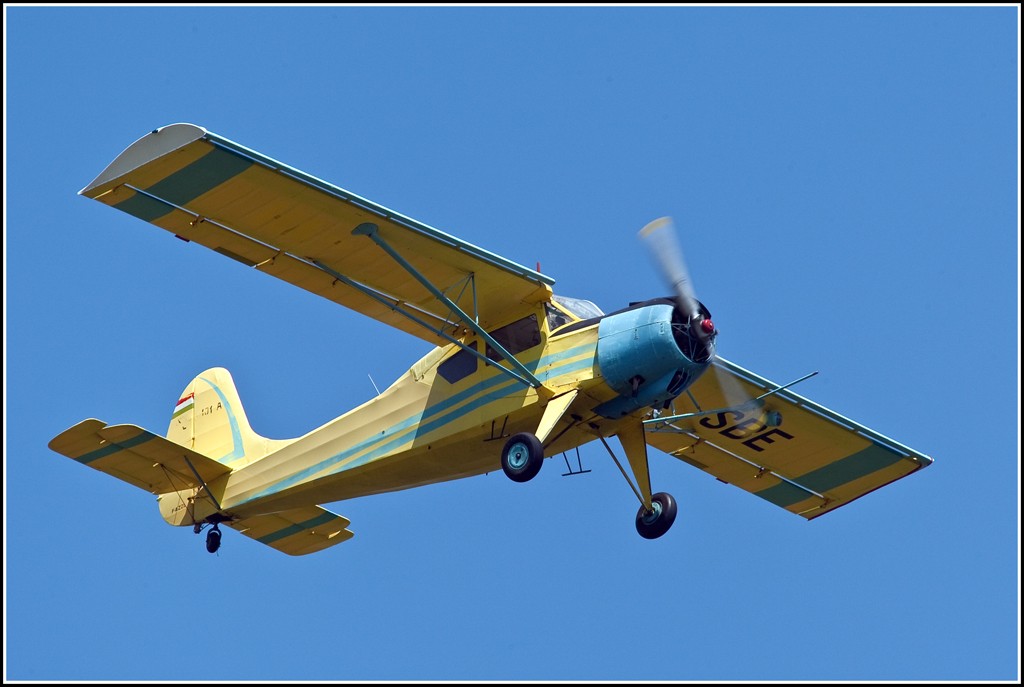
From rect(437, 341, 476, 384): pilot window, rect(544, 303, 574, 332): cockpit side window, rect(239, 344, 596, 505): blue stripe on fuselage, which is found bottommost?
rect(239, 344, 596, 505): blue stripe on fuselage

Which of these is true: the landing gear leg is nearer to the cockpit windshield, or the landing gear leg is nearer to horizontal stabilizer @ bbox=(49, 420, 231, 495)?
the cockpit windshield

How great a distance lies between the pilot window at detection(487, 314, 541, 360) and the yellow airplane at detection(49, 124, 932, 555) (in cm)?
2

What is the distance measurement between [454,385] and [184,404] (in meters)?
6.62

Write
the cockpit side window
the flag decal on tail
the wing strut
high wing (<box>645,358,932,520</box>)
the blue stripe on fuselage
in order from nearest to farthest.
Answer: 1. the blue stripe on fuselage
2. the wing strut
3. the cockpit side window
4. high wing (<box>645,358,932,520</box>)
5. the flag decal on tail

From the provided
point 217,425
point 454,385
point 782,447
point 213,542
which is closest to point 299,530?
point 213,542

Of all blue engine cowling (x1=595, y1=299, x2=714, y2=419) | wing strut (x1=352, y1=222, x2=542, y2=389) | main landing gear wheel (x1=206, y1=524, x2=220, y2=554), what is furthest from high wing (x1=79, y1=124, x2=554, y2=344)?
main landing gear wheel (x1=206, y1=524, x2=220, y2=554)

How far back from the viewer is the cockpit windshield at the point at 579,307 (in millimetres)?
19469

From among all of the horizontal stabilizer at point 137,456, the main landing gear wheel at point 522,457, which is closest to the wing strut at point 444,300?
the main landing gear wheel at point 522,457

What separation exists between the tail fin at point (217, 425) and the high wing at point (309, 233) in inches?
132

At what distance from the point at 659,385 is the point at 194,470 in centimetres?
723

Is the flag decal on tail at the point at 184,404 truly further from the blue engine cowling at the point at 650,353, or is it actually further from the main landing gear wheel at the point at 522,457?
the blue engine cowling at the point at 650,353

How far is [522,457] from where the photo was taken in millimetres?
18312

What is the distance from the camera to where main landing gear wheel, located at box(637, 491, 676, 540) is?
19.4 meters

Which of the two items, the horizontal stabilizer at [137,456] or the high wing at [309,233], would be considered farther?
the horizontal stabilizer at [137,456]
